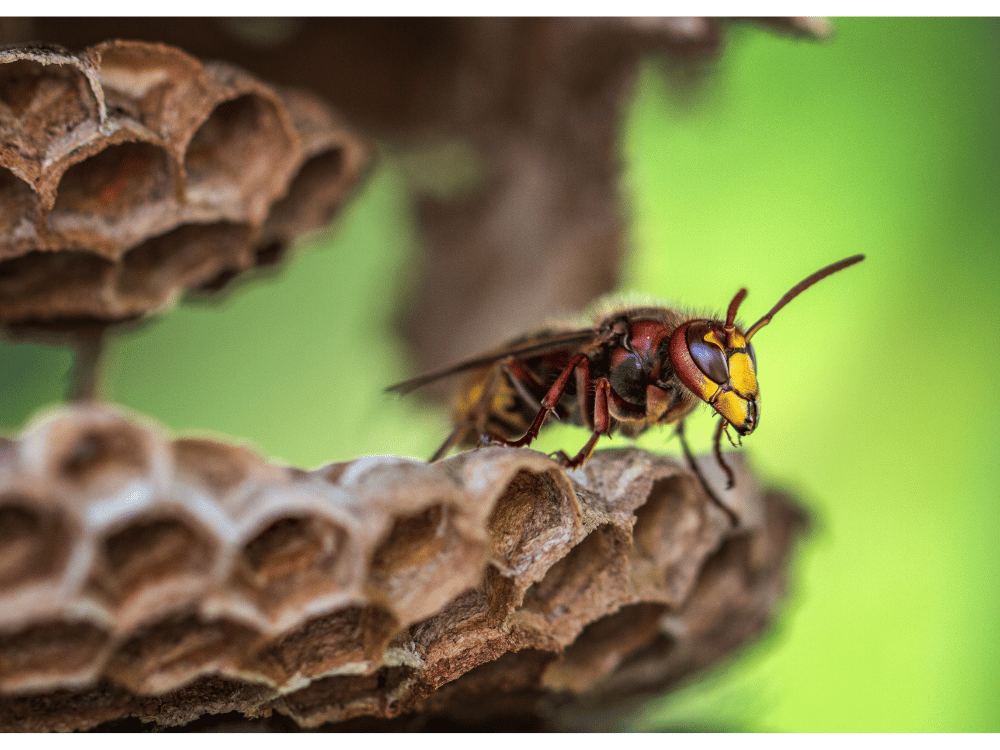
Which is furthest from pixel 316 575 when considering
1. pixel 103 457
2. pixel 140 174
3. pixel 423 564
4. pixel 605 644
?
pixel 140 174

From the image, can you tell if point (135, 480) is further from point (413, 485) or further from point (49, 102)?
point (49, 102)

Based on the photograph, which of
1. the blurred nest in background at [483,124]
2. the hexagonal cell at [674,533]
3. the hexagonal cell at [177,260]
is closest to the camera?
the hexagonal cell at [674,533]

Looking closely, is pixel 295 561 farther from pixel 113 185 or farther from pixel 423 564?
pixel 113 185

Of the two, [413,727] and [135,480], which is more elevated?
[135,480]

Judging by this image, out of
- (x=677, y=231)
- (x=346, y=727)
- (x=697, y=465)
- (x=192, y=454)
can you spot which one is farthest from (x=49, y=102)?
(x=677, y=231)

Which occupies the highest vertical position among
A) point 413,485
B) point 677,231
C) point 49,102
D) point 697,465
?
point 677,231

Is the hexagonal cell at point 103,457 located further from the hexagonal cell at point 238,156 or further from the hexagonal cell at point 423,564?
the hexagonal cell at point 238,156

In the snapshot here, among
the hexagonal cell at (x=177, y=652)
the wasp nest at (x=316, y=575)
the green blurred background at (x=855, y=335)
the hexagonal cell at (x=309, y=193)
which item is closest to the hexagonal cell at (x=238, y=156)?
the hexagonal cell at (x=309, y=193)
